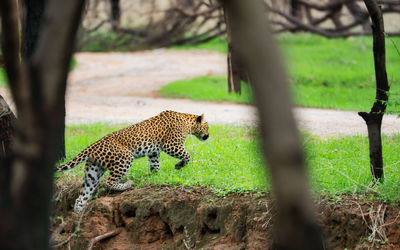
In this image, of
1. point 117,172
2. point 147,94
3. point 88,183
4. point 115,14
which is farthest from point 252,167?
point 115,14

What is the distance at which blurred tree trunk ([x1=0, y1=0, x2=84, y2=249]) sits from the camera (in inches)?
97.2

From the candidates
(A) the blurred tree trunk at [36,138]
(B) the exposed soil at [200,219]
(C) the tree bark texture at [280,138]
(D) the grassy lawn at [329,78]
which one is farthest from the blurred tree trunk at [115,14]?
(C) the tree bark texture at [280,138]

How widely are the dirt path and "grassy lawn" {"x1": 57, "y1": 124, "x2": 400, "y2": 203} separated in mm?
661

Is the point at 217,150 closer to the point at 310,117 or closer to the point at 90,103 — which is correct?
the point at 310,117

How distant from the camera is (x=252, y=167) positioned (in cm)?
719

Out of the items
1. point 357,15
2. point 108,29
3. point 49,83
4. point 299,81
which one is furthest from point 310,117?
point 108,29

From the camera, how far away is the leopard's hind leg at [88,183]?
6.91 m

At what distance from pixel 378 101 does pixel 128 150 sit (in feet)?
10.1

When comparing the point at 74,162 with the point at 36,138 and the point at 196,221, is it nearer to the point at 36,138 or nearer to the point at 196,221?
the point at 196,221

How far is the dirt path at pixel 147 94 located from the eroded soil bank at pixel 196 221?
223 centimetres

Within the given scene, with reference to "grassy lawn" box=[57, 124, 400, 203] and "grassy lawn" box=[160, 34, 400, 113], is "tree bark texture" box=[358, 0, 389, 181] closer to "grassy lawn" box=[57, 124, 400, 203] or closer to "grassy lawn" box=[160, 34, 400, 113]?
"grassy lawn" box=[57, 124, 400, 203]

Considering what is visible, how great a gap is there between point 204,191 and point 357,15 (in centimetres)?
1687

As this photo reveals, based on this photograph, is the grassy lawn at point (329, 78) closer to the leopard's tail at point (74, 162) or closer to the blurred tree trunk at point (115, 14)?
the blurred tree trunk at point (115, 14)

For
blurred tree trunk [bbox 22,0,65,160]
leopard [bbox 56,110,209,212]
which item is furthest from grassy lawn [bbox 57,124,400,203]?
blurred tree trunk [bbox 22,0,65,160]
